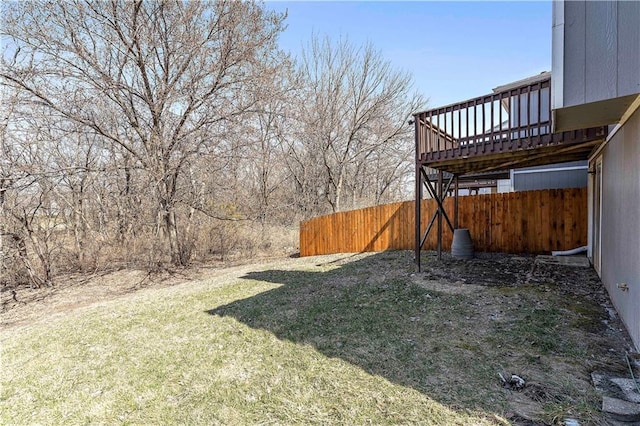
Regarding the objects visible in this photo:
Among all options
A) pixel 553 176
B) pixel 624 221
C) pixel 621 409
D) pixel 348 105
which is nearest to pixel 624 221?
pixel 624 221

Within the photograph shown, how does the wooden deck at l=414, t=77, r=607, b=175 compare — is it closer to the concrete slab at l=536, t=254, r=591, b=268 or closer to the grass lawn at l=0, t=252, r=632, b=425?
the concrete slab at l=536, t=254, r=591, b=268

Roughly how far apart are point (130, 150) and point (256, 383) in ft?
21.9

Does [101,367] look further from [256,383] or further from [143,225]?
[143,225]

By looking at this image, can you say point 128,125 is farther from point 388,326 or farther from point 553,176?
point 553,176

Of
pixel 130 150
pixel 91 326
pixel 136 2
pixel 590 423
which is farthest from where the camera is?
pixel 130 150

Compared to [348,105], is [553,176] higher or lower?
lower

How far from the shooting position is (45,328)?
4234 millimetres

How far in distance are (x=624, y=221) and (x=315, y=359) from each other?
3.24 meters

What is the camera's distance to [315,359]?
9.55 feet

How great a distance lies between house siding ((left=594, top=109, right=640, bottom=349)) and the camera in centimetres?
273

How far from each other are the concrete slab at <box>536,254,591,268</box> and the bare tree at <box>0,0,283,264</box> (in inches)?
283

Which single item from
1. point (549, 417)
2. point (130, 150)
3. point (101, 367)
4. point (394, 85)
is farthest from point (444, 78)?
point (101, 367)

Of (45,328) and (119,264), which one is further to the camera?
(119,264)

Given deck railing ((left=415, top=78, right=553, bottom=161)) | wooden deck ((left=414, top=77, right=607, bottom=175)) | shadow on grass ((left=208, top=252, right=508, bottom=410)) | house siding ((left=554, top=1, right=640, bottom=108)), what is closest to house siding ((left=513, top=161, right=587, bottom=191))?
wooden deck ((left=414, top=77, right=607, bottom=175))
